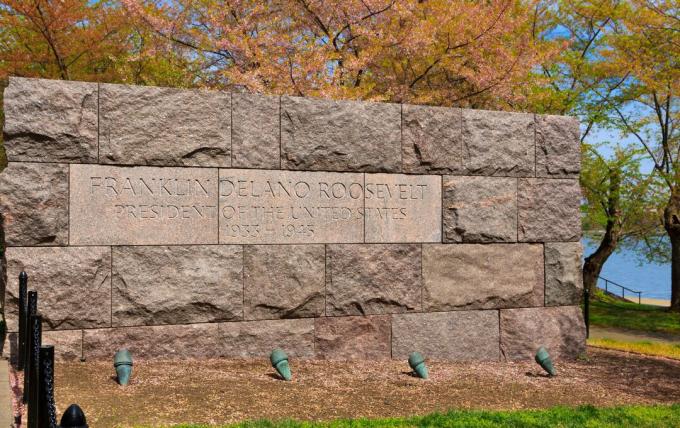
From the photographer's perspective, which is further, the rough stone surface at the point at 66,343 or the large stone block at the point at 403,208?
the large stone block at the point at 403,208

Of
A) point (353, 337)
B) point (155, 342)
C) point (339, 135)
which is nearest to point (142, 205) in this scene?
point (155, 342)

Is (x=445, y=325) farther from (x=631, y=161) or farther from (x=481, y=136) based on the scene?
(x=631, y=161)

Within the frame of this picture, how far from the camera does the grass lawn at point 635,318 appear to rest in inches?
675

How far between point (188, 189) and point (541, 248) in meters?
4.33

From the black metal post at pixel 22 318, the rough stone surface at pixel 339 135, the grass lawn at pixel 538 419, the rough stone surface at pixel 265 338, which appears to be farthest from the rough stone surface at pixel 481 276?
the black metal post at pixel 22 318

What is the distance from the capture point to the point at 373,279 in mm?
7418

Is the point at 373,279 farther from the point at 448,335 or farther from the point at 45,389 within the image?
the point at 45,389

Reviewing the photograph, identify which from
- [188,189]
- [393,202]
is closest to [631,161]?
[393,202]

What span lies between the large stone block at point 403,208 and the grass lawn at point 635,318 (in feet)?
37.5

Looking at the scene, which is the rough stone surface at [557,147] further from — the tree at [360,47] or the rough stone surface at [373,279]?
the tree at [360,47]

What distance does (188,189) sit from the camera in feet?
22.2

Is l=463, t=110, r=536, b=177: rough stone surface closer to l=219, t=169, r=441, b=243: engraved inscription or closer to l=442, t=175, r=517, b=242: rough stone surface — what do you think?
l=442, t=175, r=517, b=242: rough stone surface

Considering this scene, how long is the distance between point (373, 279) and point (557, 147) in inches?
117

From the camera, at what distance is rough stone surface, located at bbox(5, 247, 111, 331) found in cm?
614
